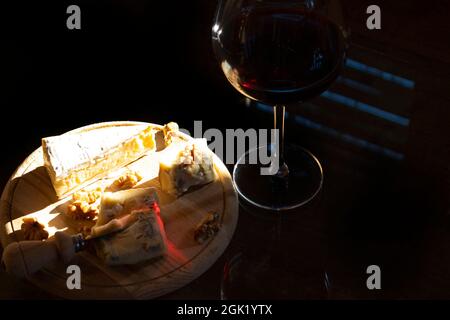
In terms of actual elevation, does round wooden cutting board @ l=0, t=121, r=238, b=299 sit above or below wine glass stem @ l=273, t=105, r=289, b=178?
below

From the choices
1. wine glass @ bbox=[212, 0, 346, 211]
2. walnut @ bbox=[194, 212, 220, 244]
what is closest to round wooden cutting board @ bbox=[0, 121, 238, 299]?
walnut @ bbox=[194, 212, 220, 244]

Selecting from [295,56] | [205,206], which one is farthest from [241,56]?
[205,206]

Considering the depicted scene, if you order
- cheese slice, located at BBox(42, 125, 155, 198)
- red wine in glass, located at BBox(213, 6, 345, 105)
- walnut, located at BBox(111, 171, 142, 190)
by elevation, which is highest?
red wine in glass, located at BBox(213, 6, 345, 105)

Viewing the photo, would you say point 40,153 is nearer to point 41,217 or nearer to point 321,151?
point 41,217

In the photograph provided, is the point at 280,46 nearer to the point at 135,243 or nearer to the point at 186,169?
the point at 186,169

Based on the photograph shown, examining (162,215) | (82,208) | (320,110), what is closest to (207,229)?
(162,215)

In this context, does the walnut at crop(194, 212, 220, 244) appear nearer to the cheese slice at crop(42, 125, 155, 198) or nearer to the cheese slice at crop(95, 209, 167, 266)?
the cheese slice at crop(95, 209, 167, 266)
